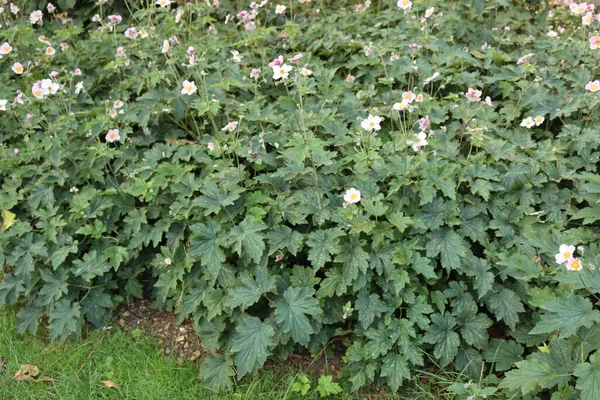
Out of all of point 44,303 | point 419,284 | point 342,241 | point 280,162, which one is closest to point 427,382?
point 419,284

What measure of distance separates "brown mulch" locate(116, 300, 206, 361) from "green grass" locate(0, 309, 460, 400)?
0.06 meters

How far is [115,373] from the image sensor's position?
279 centimetres

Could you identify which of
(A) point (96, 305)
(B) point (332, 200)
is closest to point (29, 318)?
(A) point (96, 305)

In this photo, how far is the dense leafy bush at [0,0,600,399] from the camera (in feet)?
8.36

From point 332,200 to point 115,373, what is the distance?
1.37m

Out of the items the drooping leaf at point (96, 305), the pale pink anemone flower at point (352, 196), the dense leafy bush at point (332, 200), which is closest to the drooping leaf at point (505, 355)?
the dense leafy bush at point (332, 200)

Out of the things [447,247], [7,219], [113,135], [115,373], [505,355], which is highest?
[113,135]

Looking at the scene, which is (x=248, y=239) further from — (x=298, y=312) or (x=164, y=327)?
(x=164, y=327)

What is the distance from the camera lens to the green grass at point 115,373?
8.71ft

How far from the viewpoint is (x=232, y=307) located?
2574 millimetres

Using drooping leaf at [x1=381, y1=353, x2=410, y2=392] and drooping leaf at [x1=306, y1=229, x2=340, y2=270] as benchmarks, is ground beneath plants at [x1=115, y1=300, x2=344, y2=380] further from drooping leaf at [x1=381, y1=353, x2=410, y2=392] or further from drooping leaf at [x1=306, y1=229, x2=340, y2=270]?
drooping leaf at [x1=306, y1=229, x2=340, y2=270]

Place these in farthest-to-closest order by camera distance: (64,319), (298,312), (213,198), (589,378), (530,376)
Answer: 1. (64,319)
2. (213,198)
3. (298,312)
4. (530,376)
5. (589,378)

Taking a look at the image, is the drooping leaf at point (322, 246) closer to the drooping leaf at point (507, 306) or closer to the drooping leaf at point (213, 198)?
the drooping leaf at point (213, 198)

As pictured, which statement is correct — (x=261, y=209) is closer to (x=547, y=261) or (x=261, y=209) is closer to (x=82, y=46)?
(x=547, y=261)
